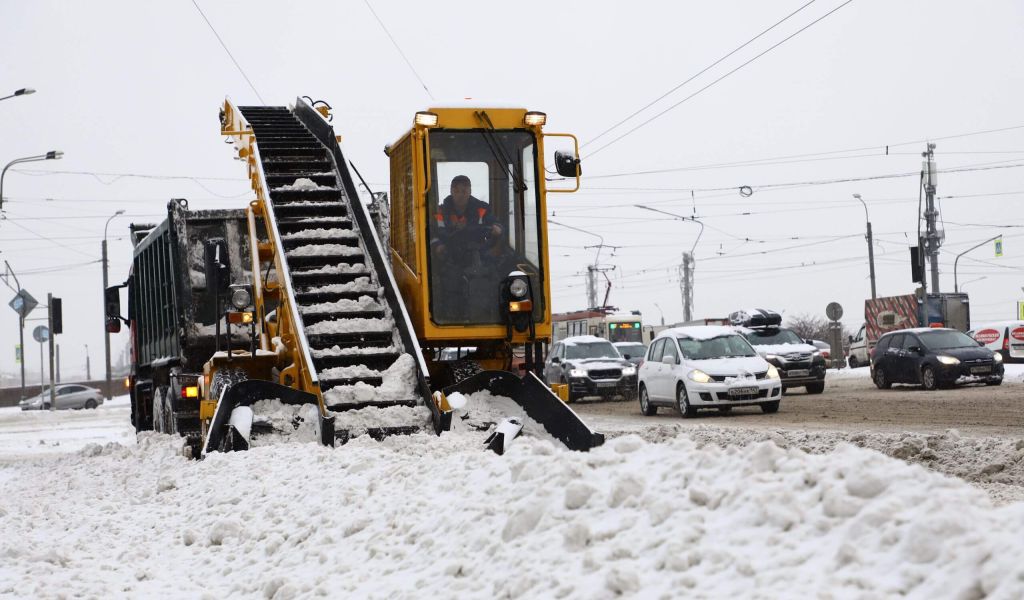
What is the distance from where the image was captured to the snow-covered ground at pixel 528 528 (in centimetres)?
375

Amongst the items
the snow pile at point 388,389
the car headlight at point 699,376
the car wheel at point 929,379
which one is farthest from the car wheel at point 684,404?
Answer: the snow pile at point 388,389

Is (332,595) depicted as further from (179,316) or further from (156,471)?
(179,316)

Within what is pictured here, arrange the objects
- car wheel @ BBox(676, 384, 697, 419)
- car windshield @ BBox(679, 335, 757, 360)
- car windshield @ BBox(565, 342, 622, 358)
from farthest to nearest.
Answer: car windshield @ BBox(565, 342, 622, 358), car windshield @ BBox(679, 335, 757, 360), car wheel @ BBox(676, 384, 697, 419)

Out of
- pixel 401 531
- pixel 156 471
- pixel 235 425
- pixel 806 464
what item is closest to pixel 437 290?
pixel 235 425

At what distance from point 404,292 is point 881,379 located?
19.4m

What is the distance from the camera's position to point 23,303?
38219mm

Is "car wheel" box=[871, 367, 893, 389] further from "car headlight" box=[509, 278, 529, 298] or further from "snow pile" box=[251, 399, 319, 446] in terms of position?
"snow pile" box=[251, 399, 319, 446]

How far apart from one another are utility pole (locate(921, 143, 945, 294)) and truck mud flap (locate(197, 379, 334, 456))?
3847 cm

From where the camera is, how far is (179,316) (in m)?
14.5

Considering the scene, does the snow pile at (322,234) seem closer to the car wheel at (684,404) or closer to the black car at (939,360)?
the car wheel at (684,404)

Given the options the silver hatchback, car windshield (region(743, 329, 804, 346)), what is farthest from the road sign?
car windshield (region(743, 329, 804, 346))

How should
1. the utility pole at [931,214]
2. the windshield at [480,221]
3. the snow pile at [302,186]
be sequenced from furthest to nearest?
1. the utility pole at [931,214]
2. the snow pile at [302,186]
3. the windshield at [480,221]

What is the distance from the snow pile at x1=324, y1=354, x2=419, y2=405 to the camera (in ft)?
31.7

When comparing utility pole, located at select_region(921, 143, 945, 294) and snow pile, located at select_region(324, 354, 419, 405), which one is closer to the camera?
snow pile, located at select_region(324, 354, 419, 405)
